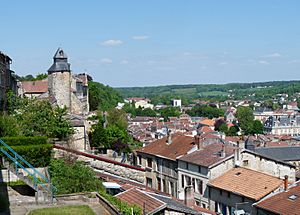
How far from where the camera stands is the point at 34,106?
127ft

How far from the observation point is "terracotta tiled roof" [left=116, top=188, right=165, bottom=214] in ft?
69.1

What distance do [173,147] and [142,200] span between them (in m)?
23.7

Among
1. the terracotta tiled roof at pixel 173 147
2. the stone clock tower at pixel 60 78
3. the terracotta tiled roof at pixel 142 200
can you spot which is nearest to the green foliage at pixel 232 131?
the stone clock tower at pixel 60 78

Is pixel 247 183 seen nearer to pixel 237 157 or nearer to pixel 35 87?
pixel 237 157

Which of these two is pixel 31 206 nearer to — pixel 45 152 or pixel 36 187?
pixel 36 187

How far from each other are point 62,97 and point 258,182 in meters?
26.7

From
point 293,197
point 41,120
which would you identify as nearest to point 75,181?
point 293,197

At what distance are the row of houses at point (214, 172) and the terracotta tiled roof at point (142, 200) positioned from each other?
19.2 feet

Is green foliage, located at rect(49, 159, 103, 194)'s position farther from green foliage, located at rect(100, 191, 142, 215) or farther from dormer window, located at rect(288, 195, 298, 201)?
dormer window, located at rect(288, 195, 298, 201)

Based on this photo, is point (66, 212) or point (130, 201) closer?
point (66, 212)

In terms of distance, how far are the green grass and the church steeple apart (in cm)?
3491

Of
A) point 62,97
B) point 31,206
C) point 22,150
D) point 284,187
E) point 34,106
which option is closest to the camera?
point 31,206

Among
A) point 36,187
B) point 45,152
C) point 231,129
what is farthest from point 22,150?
point 231,129

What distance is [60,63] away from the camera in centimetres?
5288
